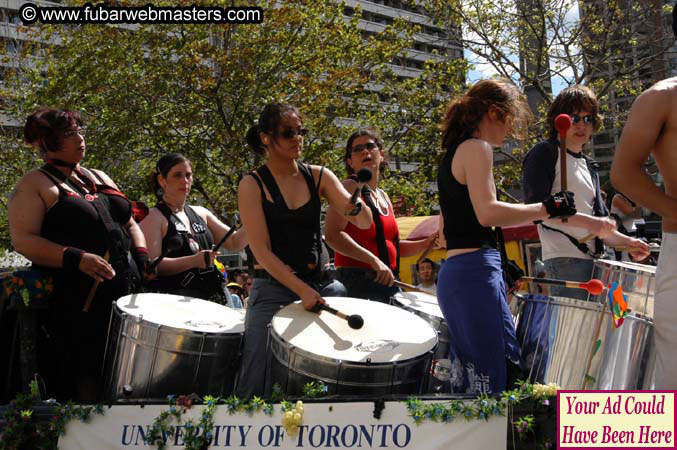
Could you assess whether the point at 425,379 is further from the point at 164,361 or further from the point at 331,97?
the point at 331,97

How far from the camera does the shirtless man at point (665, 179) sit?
2695 mm

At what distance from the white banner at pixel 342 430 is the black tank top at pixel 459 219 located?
77 centimetres

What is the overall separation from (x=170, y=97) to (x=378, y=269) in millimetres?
13723

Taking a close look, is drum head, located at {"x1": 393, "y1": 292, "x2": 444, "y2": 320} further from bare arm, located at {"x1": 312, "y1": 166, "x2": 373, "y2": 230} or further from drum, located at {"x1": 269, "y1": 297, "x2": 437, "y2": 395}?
bare arm, located at {"x1": 312, "y1": 166, "x2": 373, "y2": 230}

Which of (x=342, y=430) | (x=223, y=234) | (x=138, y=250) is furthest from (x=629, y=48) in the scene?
(x=342, y=430)

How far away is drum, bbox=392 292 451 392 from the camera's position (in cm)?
357

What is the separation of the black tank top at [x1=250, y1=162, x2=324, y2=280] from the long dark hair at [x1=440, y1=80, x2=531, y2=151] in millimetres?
806

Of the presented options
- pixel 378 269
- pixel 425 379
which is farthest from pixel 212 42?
pixel 425 379

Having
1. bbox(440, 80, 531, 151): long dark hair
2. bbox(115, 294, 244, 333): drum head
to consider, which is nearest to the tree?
bbox(115, 294, 244, 333): drum head

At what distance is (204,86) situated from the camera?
1672 centimetres

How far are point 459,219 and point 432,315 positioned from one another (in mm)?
776

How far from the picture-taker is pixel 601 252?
4324 mm

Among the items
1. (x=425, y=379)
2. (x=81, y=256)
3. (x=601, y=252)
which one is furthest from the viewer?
(x=601, y=252)

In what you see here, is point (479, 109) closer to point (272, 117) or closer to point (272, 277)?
point (272, 117)
